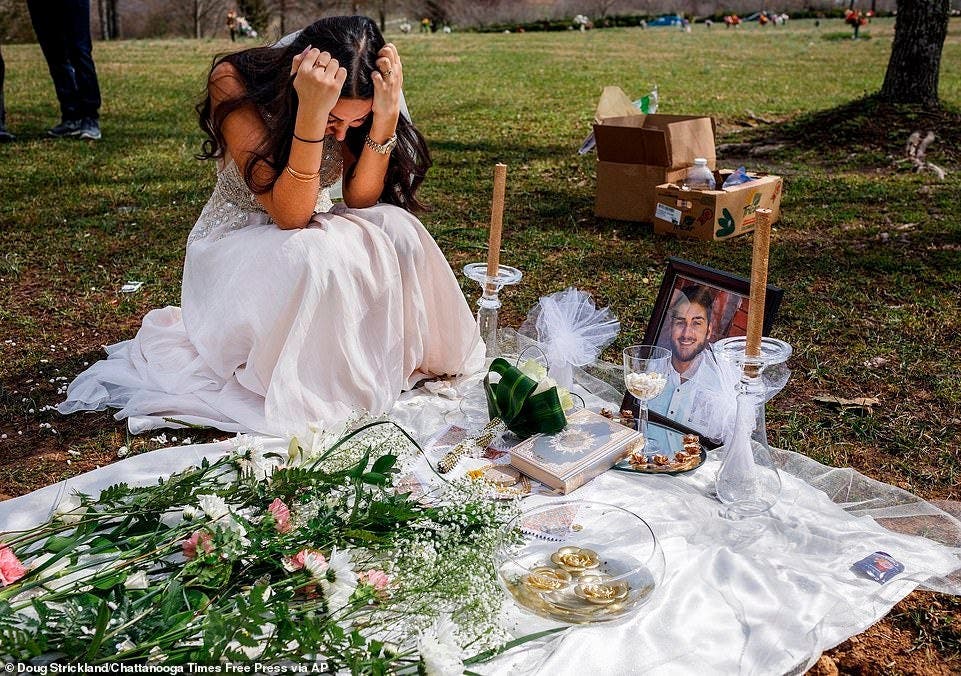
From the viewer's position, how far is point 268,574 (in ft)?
6.58

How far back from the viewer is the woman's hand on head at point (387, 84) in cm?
308

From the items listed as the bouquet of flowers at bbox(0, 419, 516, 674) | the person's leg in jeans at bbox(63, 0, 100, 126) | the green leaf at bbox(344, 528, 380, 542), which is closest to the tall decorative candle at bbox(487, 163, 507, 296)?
the bouquet of flowers at bbox(0, 419, 516, 674)

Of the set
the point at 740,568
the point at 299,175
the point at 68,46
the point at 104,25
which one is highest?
the point at 104,25

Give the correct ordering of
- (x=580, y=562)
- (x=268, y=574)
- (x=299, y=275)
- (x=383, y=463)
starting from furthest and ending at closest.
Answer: (x=299, y=275) < (x=580, y=562) < (x=383, y=463) < (x=268, y=574)

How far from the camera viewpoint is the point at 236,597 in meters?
1.83

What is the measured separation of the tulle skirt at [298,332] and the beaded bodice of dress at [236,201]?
0.22 feet

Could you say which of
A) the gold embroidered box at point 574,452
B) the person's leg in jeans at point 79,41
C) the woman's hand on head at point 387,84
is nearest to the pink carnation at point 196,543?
the gold embroidered box at point 574,452

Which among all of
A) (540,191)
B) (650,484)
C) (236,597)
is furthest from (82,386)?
(540,191)

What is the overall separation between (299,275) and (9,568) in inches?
51.9

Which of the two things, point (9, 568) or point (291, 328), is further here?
point (291, 328)

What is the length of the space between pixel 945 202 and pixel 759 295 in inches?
177

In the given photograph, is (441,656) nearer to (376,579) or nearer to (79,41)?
(376,579)

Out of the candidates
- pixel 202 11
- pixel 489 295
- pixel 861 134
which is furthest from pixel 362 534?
pixel 202 11

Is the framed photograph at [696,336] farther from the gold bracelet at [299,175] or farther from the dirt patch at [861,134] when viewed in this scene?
the dirt patch at [861,134]
